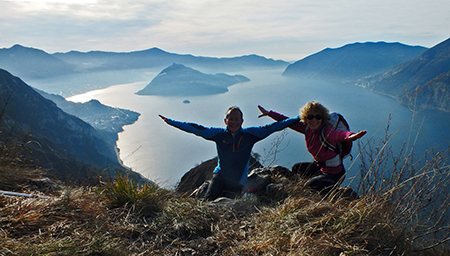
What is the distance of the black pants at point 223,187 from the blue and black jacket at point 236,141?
5 cm

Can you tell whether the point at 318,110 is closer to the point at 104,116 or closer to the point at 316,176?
the point at 316,176

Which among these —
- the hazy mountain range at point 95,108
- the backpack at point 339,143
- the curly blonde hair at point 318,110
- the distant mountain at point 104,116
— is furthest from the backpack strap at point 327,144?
the distant mountain at point 104,116

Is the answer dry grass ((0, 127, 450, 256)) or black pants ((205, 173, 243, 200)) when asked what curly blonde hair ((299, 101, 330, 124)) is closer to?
dry grass ((0, 127, 450, 256))

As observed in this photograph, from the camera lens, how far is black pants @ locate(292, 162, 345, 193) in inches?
123

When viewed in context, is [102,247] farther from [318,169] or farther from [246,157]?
[318,169]

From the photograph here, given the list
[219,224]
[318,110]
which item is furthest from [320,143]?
[219,224]

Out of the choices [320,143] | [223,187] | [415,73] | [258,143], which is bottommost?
[258,143]

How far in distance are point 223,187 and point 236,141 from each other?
0.59m

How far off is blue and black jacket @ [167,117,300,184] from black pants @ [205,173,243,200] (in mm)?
55

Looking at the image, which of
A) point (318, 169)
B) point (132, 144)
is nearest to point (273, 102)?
point (132, 144)

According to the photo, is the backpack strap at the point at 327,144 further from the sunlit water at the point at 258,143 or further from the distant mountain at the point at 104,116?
the distant mountain at the point at 104,116

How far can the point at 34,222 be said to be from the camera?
1998mm

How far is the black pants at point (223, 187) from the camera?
344 centimetres

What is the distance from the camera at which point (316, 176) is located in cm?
329
